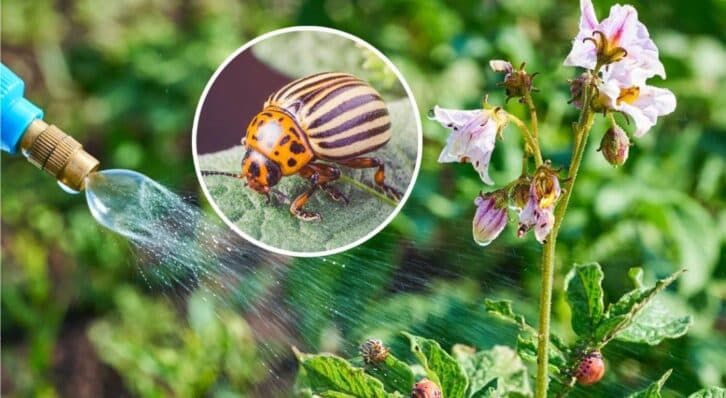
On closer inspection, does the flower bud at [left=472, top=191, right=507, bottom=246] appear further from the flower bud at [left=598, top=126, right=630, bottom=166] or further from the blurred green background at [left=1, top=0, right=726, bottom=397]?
the blurred green background at [left=1, top=0, right=726, bottom=397]

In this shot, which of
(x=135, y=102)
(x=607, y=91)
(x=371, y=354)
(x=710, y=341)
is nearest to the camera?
(x=607, y=91)

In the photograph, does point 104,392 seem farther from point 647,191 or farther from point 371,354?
point 371,354

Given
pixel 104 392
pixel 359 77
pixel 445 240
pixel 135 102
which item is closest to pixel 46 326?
pixel 104 392

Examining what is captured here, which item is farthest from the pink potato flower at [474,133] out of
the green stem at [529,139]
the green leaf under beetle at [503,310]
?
the green leaf under beetle at [503,310]

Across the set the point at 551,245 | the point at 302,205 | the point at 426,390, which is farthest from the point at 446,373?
the point at 302,205

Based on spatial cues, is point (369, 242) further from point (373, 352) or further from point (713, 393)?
point (713, 393)

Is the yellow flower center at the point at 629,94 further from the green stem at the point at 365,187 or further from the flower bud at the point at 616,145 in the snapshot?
the green stem at the point at 365,187
